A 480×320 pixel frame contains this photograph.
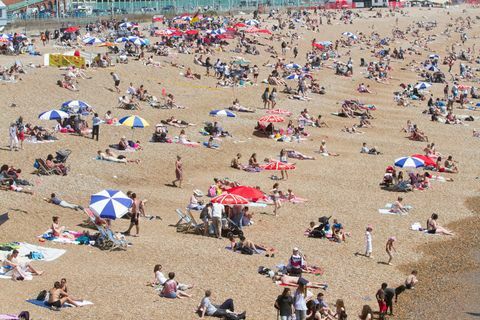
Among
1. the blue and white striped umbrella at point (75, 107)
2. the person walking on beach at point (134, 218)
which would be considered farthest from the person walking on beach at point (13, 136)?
the person walking on beach at point (134, 218)

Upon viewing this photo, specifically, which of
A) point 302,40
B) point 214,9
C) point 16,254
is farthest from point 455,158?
point 214,9

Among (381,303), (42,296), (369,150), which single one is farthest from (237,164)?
(42,296)

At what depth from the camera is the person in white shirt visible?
21828mm

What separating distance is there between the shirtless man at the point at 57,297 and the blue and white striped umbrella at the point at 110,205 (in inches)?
172

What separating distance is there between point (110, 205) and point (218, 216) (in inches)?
122

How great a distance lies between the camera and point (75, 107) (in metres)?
33.7

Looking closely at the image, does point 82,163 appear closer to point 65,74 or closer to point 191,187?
point 191,187

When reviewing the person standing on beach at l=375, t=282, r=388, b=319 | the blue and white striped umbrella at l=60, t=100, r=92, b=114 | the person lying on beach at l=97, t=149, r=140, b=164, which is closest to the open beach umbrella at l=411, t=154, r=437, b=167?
the person lying on beach at l=97, t=149, r=140, b=164

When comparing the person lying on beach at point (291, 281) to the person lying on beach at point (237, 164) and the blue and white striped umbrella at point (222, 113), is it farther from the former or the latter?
the blue and white striped umbrella at point (222, 113)

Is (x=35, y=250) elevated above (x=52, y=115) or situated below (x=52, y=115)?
below

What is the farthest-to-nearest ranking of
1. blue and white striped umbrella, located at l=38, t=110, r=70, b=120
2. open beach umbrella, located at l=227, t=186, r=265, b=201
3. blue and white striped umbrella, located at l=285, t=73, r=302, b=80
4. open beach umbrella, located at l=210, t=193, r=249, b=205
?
blue and white striped umbrella, located at l=285, t=73, r=302, b=80 < blue and white striped umbrella, located at l=38, t=110, r=70, b=120 < open beach umbrella, located at l=227, t=186, r=265, b=201 < open beach umbrella, located at l=210, t=193, r=249, b=205

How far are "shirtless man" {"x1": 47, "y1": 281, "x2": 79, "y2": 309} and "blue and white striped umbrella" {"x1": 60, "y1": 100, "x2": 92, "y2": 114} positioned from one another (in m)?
17.6

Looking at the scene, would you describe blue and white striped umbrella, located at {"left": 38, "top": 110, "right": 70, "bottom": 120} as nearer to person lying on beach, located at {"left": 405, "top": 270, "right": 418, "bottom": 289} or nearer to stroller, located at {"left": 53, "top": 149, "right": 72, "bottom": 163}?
stroller, located at {"left": 53, "top": 149, "right": 72, "bottom": 163}

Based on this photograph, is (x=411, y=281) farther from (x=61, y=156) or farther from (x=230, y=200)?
(x=61, y=156)
